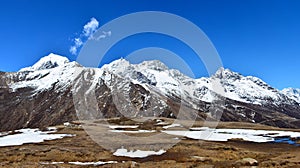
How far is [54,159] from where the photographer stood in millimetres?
44625

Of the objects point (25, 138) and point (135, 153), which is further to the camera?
point (25, 138)

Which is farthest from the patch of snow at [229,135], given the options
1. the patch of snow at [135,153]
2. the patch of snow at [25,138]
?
the patch of snow at [25,138]

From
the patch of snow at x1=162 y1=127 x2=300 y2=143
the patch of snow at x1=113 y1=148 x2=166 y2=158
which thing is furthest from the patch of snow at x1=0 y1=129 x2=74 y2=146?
the patch of snow at x1=162 y1=127 x2=300 y2=143

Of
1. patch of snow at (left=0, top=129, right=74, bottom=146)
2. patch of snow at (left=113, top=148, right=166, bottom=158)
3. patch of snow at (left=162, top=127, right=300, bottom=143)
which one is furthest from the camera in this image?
patch of snow at (left=162, top=127, right=300, bottom=143)

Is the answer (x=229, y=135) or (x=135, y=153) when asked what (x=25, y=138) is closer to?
(x=135, y=153)

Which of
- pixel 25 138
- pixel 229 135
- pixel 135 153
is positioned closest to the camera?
pixel 135 153

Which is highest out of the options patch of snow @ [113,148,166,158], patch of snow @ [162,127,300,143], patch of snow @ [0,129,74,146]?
patch of snow @ [0,129,74,146]

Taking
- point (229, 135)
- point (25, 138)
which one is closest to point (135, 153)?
point (25, 138)

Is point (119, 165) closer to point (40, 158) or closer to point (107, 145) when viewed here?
point (40, 158)

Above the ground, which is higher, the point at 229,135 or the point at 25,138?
the point at 25,138

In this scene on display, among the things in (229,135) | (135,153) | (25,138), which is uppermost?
(25,138)

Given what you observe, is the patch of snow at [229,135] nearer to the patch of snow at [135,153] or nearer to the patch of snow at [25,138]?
the patch of snow at [135,153]

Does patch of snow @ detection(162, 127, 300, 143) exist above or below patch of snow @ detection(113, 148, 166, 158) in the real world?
above

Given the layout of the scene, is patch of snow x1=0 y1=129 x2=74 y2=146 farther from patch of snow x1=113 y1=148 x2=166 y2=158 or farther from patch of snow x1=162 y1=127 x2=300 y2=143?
patch of snow x1=162 y1=127 x2=300 y2=143
